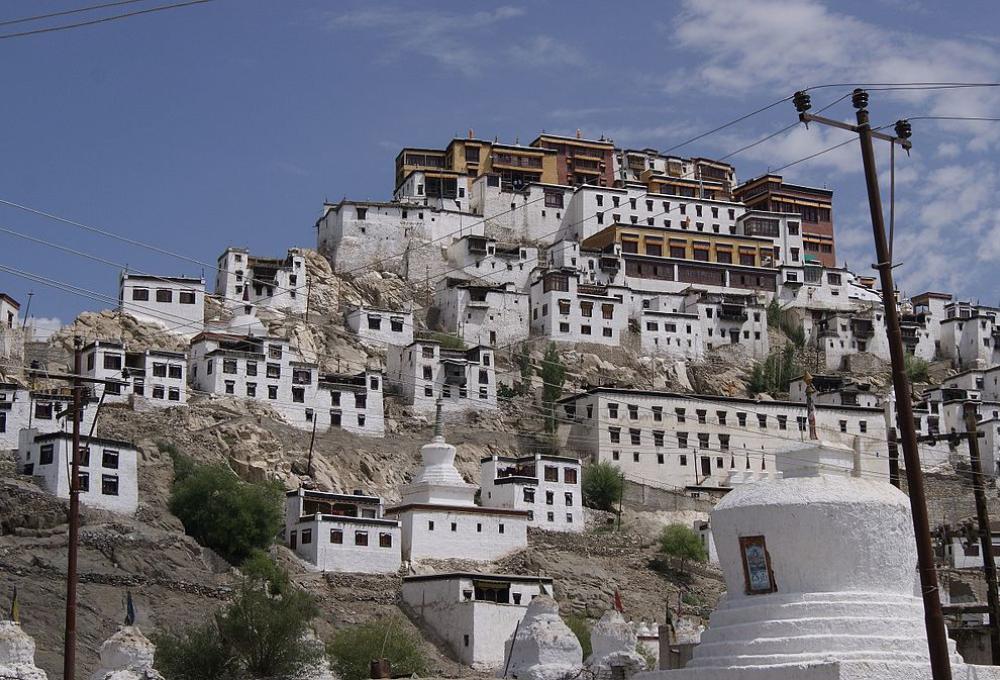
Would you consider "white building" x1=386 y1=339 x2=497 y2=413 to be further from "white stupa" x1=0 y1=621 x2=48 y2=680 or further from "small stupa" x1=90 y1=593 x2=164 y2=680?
"white stupa" x1=0 y1=621 x2=48 y2=680

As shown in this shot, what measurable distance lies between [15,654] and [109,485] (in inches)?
1320

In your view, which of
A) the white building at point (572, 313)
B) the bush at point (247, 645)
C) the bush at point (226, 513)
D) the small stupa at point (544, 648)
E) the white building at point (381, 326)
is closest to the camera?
the small stupa at point (544, 648)

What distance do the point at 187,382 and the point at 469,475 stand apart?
14560 mm

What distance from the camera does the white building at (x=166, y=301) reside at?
81375mm

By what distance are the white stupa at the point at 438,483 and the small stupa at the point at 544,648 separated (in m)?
33.1

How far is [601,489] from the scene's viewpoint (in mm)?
73312

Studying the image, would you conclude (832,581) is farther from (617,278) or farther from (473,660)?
(617,278)

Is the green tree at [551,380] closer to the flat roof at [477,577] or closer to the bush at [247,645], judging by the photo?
the flat roof at [477,577]

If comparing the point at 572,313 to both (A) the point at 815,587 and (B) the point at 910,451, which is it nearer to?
(A) the point at 815,587

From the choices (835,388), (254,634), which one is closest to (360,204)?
(835,388)

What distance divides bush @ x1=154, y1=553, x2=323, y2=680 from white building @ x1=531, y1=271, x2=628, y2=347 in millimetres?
49913

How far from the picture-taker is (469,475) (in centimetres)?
7381

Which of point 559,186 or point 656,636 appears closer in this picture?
point 656,636

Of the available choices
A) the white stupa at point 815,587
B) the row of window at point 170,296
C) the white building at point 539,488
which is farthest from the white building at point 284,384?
the white stupa at point 815,587
